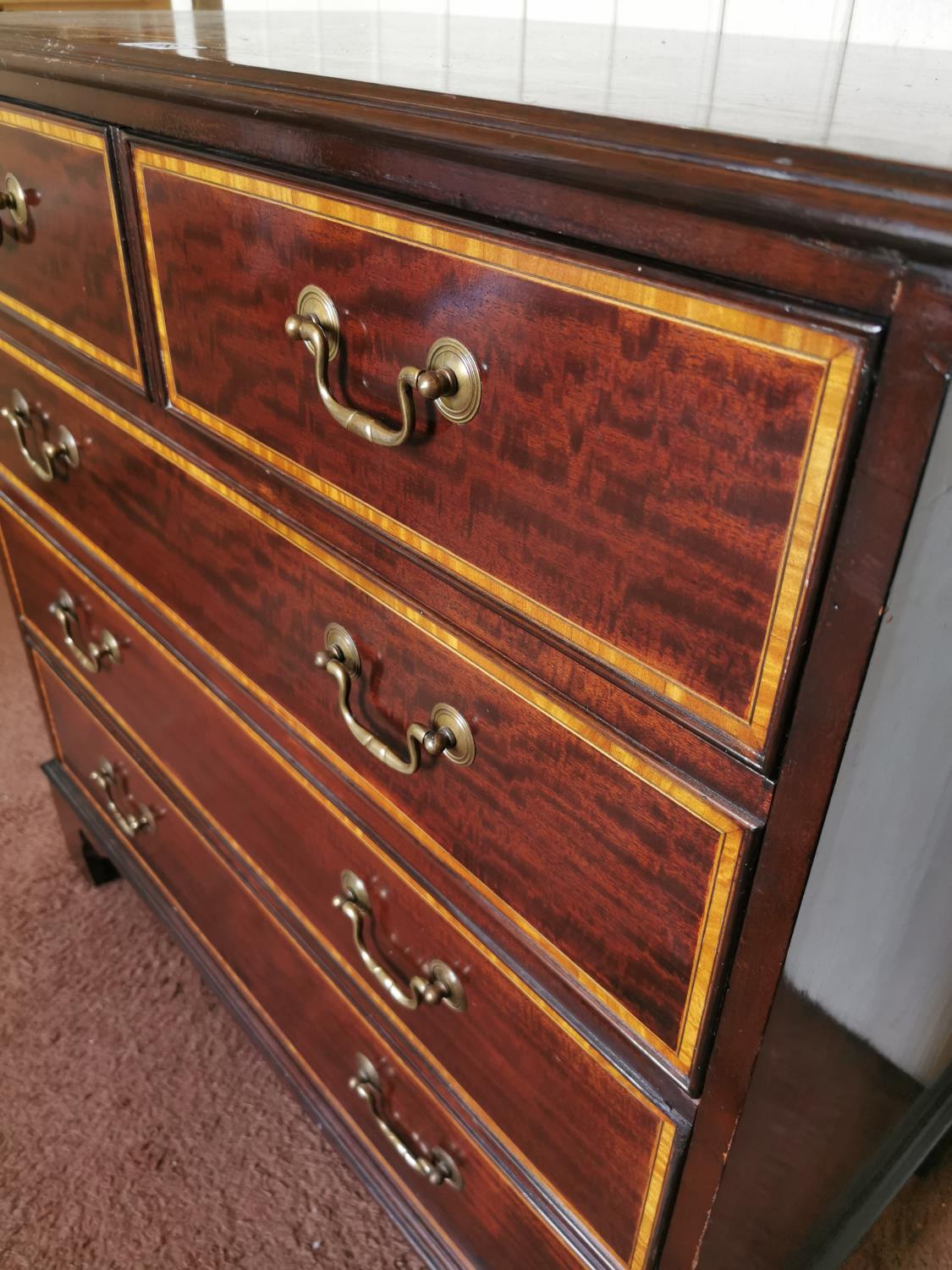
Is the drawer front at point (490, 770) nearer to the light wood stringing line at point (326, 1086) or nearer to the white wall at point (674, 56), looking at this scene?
the light wood stringing line at point (326, 1086)

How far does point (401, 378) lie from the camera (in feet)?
1.37

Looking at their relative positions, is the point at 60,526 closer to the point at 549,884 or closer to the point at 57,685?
the point at 57,685

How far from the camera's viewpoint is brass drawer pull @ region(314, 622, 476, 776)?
1.68 feet

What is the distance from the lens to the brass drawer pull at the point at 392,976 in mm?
612

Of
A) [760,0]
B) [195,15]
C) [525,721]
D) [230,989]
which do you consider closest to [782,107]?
[525,721]

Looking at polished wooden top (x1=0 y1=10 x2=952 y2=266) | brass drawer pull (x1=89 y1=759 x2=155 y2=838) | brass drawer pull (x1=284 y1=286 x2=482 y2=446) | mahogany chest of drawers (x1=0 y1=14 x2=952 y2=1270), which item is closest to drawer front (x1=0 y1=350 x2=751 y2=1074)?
mahogany chest of drawers (x1=0 y1=14 x2=952 y2=1270)

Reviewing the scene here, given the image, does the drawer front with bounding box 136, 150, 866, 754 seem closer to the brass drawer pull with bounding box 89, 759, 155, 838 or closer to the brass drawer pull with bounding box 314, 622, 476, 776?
the brass drawer pull with bounding box 314, 622, 476, 776

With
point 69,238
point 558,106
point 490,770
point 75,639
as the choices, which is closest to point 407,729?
point 490,770

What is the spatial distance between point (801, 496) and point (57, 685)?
98 cm

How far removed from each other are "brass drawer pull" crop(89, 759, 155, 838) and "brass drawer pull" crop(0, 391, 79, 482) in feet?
1.09

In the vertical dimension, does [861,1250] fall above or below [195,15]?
below

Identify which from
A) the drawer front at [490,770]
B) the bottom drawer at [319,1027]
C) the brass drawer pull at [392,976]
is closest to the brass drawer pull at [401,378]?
the drawer front at [490,770]

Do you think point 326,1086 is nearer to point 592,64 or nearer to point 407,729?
point 407,729

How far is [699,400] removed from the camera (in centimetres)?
34
